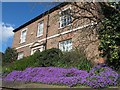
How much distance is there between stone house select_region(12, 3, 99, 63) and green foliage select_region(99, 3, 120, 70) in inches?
49.4

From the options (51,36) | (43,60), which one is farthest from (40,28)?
(43,60)

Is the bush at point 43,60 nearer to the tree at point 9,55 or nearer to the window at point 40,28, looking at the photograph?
the window at point 40,28

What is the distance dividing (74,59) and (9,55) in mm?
15860

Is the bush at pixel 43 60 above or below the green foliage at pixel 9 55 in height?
Result: below

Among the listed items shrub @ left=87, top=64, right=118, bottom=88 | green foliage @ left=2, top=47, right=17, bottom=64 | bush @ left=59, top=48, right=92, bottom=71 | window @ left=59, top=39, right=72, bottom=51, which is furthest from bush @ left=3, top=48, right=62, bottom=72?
green foliage @ left=2, top=47, right=17, bottom=64

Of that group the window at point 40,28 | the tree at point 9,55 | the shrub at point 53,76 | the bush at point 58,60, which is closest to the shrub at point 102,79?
the shrub at point 53,76

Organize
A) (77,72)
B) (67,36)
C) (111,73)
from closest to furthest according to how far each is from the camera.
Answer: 1. (111,73)
2. (77,72)
3. (67,36)

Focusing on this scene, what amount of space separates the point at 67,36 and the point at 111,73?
1154 cm

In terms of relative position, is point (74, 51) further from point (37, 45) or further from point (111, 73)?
point (37, 45)

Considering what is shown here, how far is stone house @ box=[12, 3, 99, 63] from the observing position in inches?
747

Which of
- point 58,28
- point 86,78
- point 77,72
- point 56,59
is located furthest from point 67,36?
point 86,78

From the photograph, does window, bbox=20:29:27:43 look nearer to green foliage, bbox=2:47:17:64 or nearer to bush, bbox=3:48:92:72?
green foliage, bbox=2:47:17:64

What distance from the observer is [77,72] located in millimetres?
13953

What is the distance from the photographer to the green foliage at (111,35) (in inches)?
575
